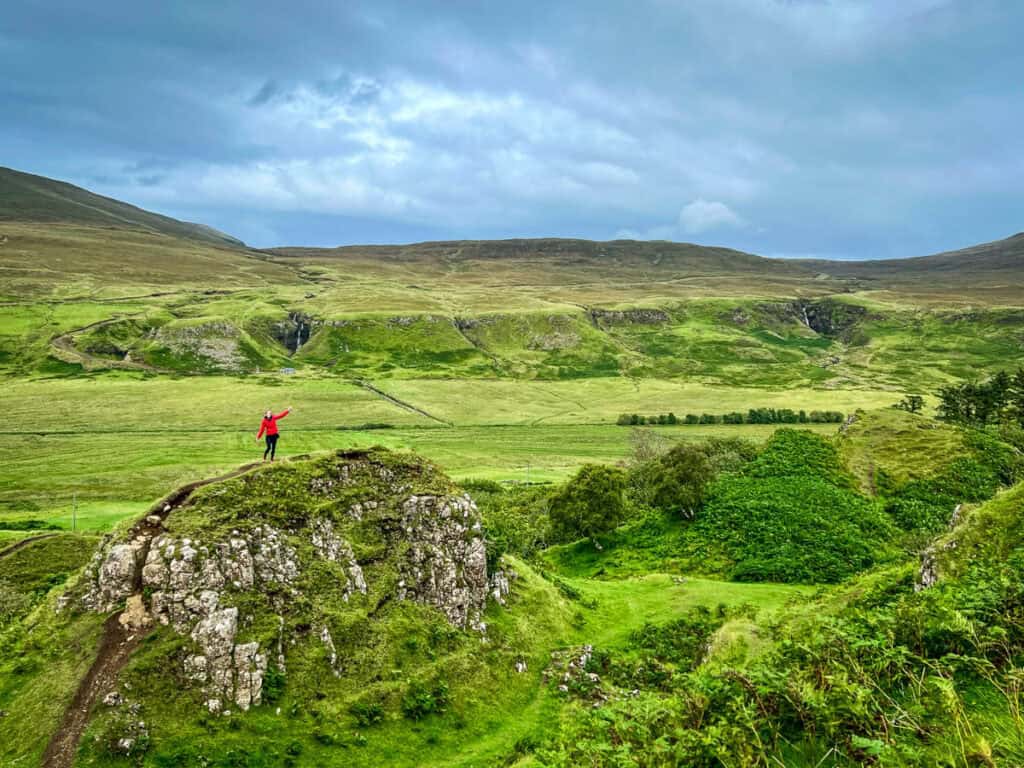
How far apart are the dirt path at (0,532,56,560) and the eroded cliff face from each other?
159 ft

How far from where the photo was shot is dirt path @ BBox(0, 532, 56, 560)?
201 ft

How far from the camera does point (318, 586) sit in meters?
30.8

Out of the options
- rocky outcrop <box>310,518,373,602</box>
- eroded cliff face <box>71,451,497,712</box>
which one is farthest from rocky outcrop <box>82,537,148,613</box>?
rocky outcrop <box>310,518,373,602</box>

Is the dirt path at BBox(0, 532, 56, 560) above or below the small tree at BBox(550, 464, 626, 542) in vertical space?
below

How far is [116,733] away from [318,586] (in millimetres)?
10052

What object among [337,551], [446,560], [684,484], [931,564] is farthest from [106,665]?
[684,484]

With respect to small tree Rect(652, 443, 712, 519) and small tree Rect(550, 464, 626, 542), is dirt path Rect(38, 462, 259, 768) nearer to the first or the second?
small tree Rect(550, 464, 626, 542)

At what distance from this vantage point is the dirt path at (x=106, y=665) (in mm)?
22172

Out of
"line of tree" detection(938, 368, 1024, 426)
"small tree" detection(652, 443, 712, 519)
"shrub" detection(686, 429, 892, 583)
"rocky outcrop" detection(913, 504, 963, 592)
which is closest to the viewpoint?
"rocky outcrop" detection(913, 504, 963, 592)

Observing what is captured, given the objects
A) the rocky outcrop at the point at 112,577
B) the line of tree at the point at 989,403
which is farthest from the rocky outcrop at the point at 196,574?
the line of tree at the point at 989,403

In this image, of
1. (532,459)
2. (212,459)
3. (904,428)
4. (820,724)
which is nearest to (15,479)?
(212,459)

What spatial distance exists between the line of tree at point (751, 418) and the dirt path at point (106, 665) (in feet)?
523

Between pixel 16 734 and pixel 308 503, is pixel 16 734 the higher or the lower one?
the lower one

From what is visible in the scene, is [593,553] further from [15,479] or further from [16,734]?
[15,479]
